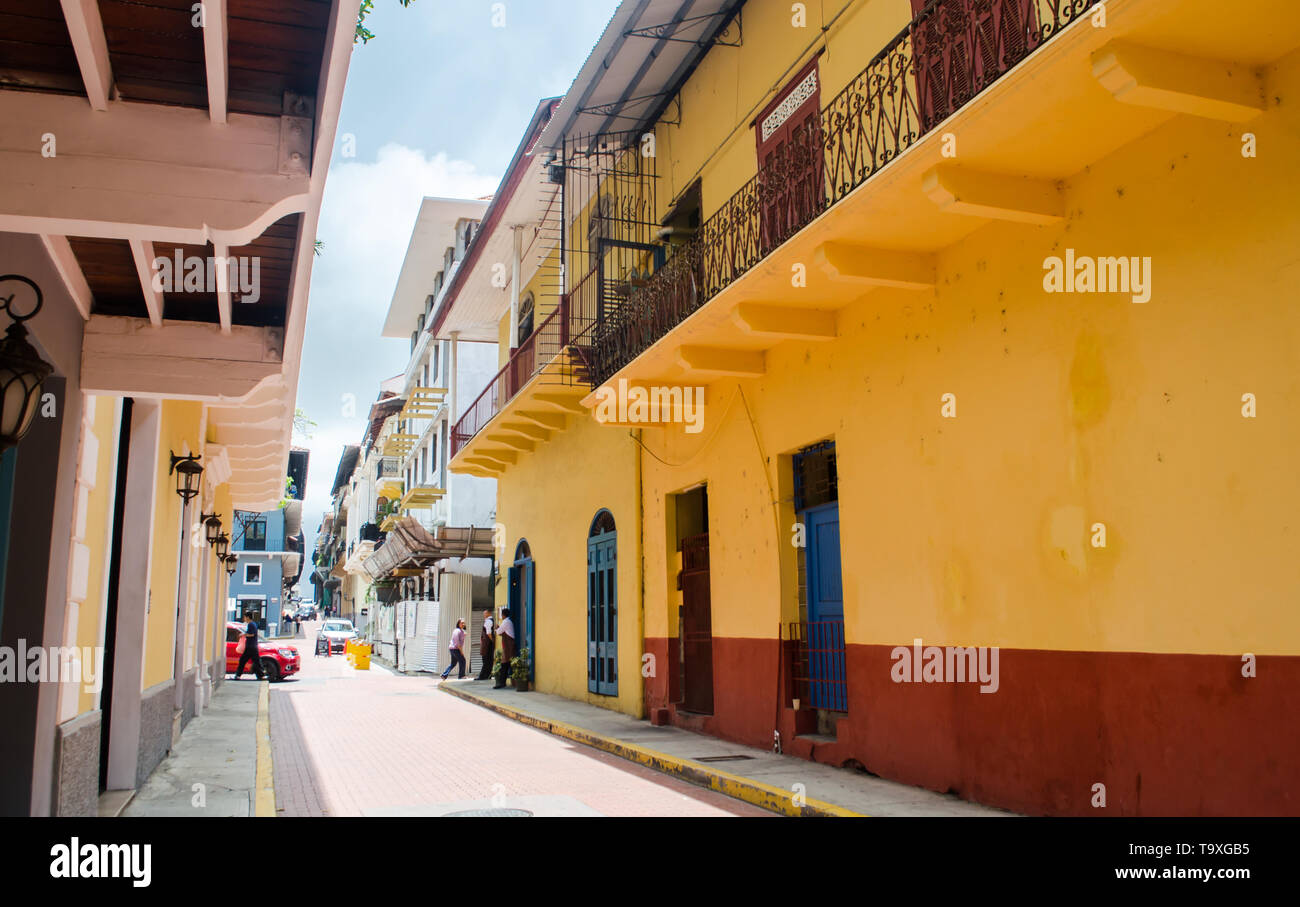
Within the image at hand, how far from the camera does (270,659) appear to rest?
83.7 ft

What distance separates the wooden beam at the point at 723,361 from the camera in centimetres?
1143

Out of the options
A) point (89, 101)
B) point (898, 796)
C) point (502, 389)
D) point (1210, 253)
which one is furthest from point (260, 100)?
point (502, 389)

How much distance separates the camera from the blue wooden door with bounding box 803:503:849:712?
33.7ft

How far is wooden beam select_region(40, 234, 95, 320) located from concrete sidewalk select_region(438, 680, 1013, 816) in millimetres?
6233

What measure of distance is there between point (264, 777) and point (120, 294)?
5301mm

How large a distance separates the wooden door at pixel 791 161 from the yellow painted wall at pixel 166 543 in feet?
20.4

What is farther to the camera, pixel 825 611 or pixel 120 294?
pixel 825 611

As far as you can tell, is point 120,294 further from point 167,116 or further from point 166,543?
point 166,543

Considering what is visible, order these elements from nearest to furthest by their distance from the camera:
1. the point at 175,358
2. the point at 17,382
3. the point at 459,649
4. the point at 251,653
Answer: the point at 17,382, the point at 175,358, the point at 459,649, the point at 251,653

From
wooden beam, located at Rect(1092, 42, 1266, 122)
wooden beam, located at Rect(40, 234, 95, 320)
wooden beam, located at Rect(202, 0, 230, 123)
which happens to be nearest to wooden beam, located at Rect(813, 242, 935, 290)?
wooden beam, located at Rect(1092, 42, 1266, 122)

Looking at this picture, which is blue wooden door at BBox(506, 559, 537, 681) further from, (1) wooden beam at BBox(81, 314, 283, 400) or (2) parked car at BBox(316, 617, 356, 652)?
(2) parked car at BBox(316, 617, 356, 652)

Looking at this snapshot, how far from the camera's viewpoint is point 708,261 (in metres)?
11.3

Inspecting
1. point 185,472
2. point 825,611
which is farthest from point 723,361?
point 185,472
